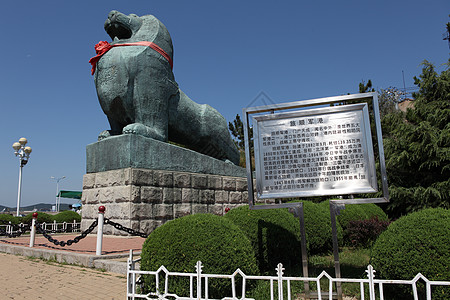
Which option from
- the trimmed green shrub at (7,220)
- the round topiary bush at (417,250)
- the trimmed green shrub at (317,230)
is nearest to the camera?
the round topiary bush at (417,250)

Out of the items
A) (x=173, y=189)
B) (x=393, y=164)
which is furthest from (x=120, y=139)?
(x=393, y=164)

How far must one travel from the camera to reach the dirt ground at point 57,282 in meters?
3.67

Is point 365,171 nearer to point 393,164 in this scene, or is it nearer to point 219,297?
point 219,297

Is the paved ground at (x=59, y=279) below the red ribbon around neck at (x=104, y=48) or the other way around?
below

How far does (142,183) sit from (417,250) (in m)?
5.43

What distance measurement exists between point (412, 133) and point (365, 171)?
7.27m

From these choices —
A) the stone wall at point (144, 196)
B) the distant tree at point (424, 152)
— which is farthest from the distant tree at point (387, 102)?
the stone wall at point (144, 196)

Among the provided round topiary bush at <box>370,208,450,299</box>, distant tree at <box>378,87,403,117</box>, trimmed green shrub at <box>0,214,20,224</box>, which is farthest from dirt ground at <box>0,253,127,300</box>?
distant tree at <box>378,87,403,117</box>

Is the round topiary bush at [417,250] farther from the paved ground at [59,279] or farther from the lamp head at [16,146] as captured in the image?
the lamp head at [16,146]

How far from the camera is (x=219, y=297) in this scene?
3186mm

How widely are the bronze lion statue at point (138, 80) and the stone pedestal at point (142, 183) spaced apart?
1.57ft

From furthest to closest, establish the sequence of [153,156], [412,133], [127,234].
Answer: [412,133] < [153,156] < [127,234]

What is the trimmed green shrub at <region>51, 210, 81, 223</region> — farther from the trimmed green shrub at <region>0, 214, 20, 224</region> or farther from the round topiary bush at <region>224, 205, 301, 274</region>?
the round topiary bush at <region>224, 205, 301, 274</region>

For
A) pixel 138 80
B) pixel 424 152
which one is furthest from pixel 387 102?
pixel 138 80
